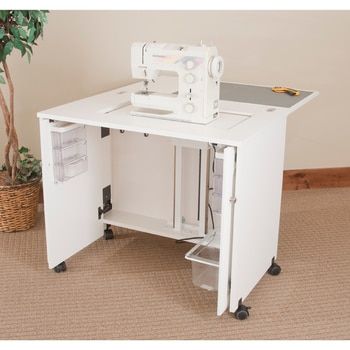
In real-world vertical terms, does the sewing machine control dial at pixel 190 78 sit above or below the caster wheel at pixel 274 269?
above

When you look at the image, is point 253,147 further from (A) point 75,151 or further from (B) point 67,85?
(B) point 67,85

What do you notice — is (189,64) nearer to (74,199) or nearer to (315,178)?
(74,199)

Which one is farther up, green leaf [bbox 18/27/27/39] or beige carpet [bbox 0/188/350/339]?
green leaf [bbox 18/27/27/39]

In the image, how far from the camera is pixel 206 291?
2.57 metres

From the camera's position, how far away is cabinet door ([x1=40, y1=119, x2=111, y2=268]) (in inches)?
99.9

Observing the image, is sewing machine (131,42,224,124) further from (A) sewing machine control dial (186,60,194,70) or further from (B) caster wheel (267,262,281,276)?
(B) caster wheel (267,262,281,276)

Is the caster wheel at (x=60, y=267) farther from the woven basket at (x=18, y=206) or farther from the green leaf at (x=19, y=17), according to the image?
the green leaf at (x=19, y=17)

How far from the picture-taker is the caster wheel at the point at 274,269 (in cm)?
271

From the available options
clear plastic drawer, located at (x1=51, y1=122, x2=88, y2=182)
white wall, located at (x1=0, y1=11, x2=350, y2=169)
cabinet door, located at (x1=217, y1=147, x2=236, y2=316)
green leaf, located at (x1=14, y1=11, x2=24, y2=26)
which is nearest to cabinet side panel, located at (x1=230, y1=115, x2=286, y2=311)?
cabinet door, located at (x1=217, y1=147, x2=236, y2=316)

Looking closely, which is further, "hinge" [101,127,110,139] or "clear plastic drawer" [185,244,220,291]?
"hinge" [101,127,110,139]

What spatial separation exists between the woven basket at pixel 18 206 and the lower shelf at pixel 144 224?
1.36 ft

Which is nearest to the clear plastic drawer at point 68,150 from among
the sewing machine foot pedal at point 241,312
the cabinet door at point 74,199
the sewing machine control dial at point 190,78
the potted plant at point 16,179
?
the cabinet door at point 74,199

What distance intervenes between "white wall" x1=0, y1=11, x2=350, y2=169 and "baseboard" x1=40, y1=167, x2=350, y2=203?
344 mm

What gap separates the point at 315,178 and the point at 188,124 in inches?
64.8
